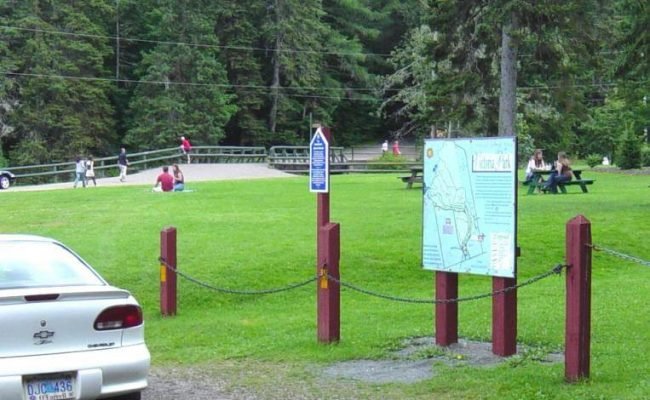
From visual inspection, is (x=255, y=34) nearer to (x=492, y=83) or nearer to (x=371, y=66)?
(x=371, y=66)

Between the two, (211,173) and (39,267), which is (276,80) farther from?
(39,267)

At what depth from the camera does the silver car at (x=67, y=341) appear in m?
6.49

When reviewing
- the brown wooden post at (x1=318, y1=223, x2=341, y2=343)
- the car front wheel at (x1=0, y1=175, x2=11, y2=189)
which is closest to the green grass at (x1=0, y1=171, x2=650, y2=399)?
the brown wooden post at (x1=318, y1=223, x2=341, y2=343)

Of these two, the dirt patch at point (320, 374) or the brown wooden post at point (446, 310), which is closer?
the dirt patch at point (320, 374)

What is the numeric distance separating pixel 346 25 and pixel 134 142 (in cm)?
2754

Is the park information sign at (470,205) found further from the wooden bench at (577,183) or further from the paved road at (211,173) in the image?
the paved road at (211,173)

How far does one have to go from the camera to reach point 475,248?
8977 mm

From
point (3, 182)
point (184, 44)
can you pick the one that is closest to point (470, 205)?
point (3, 182)

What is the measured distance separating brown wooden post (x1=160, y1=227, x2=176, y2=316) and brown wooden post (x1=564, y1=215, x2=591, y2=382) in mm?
Answer: 6286

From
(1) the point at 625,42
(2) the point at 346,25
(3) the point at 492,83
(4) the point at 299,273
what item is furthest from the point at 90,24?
(4) the point at 299,273

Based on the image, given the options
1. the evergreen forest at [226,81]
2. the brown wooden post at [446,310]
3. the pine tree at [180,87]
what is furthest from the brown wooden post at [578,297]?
the pine tree at [180,87]

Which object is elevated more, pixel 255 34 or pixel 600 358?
pixel 255 34

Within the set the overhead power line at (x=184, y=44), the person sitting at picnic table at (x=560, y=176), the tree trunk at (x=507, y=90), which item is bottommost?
the person sitting at picnic table at (x=560, y=176)

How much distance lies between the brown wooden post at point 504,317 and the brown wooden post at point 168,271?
5165mm
